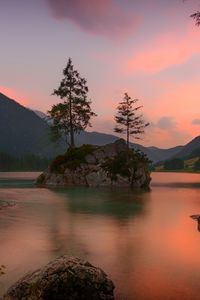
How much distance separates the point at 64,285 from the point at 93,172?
216ft

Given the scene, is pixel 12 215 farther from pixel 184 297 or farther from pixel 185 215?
pixel 184 297

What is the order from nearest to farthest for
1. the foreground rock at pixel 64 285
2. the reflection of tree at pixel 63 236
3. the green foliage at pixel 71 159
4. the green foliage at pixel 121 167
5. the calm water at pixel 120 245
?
the foreground rock at pixel 64 285, the calm water at pixel 120 245, the reflection of tree at pixel 63 236, the green foliage at pixel 121 167, the green foliage at pixel 71 159

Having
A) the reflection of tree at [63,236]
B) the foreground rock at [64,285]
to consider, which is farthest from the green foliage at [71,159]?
the foreground rock at [64,285]

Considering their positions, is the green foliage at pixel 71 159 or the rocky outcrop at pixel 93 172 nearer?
the rocky outcrop at pixel 93 172

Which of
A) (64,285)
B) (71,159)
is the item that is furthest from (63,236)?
(71,159)

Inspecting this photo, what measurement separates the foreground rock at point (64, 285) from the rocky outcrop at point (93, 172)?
6406cm

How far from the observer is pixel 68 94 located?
8906cm

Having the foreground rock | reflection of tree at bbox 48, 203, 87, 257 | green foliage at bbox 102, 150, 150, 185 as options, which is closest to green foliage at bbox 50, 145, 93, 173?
green foliage at bbox 102, 150, 150, 185

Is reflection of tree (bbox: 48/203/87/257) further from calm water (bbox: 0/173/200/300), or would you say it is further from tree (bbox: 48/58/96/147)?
tree (bbox: 48/58/96/147)

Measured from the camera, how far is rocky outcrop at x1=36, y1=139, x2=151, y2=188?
252ft

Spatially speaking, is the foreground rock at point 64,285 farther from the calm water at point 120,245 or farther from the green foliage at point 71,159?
the green foliage at point 71,159

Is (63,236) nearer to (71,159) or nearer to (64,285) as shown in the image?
(64,285)

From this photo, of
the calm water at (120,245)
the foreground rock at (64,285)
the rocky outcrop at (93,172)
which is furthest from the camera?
the rocky outcrop at (93,172)

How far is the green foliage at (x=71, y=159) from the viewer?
78812mm
